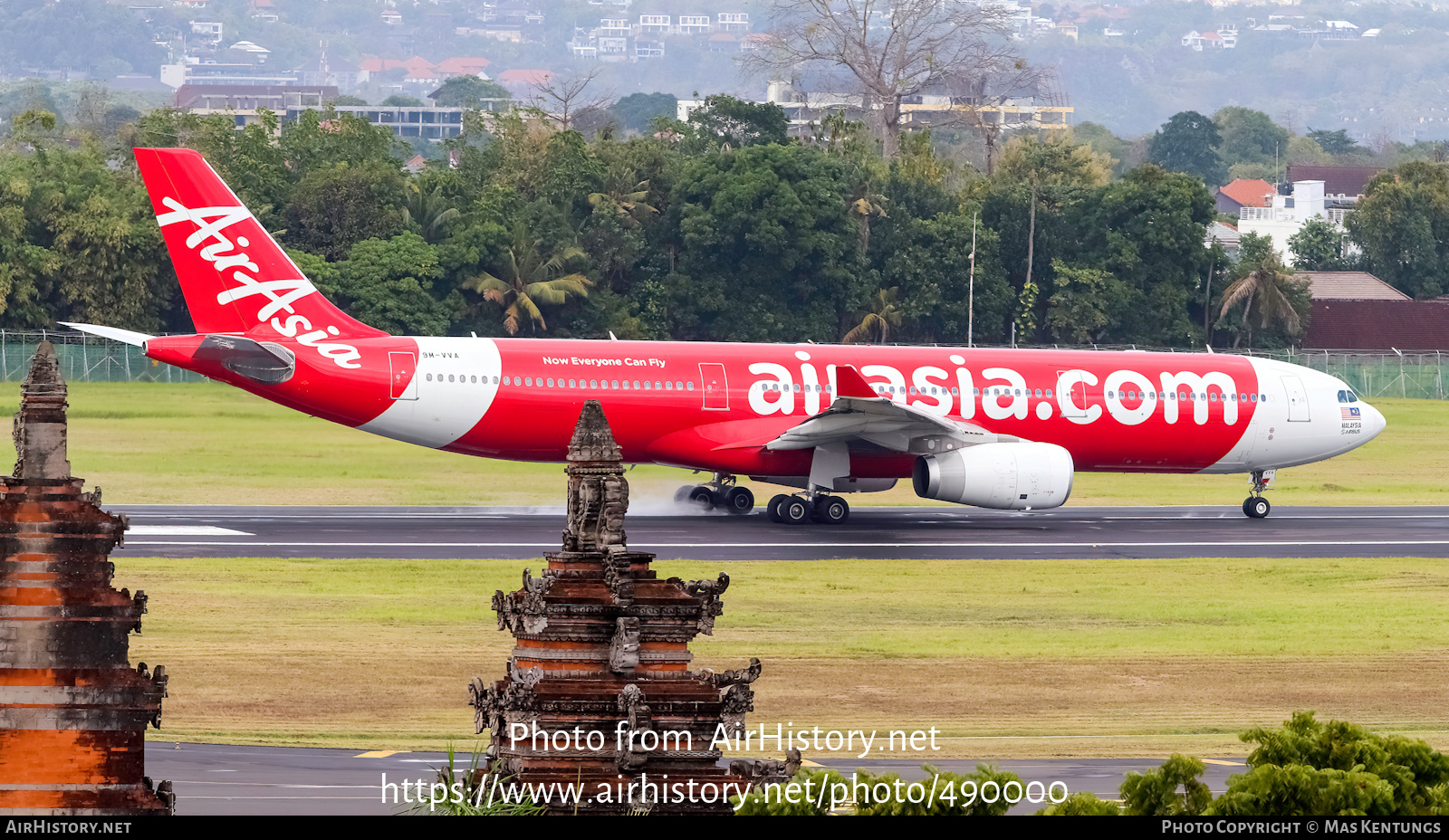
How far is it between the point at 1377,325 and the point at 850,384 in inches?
2702

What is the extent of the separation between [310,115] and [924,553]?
2507 inches

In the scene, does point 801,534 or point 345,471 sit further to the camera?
point 345,471

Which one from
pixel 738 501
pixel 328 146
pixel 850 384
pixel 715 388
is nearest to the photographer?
pixel 850 384

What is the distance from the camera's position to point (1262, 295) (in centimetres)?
9356

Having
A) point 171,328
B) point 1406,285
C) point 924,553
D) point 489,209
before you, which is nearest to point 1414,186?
point 1406,285

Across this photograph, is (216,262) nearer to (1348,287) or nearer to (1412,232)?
(1348,287)

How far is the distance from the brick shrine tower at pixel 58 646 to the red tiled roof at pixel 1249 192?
181m

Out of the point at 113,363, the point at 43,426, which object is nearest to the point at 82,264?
the point at 113,363

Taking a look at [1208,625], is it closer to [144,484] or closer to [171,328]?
[144,484]

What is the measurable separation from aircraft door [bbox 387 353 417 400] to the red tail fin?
1.95 m

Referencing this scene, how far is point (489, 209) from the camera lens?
3447 inches

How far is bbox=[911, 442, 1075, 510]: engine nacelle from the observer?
39938 mm

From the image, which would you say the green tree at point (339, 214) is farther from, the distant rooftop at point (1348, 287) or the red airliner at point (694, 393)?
the distant rooftop at point (1348, 287)

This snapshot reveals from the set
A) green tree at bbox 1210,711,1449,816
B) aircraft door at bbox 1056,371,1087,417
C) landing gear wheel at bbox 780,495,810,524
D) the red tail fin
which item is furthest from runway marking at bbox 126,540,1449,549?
green tree at bbox 1210,711,1449,816
